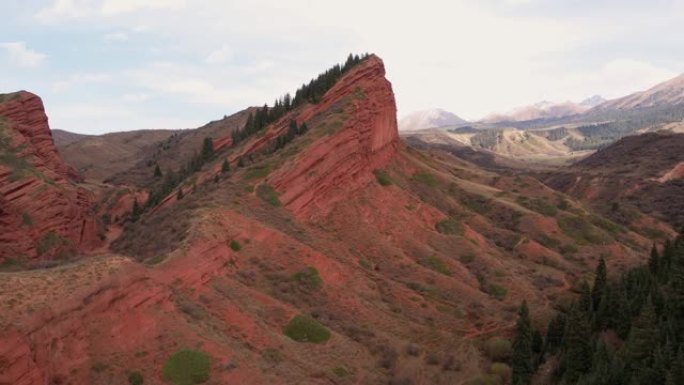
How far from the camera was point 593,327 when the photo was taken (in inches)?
1655

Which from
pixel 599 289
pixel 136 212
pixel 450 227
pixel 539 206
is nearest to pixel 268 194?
pixel 450 227

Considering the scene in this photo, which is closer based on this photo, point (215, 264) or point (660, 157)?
A: point (215, 264)

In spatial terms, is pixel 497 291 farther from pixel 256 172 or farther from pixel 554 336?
pixel 256 172

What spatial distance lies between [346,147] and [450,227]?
579 inches

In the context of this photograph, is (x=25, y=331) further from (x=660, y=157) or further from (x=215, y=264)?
(x=660, y=157)

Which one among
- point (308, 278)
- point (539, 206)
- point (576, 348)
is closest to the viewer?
point (576, 348)

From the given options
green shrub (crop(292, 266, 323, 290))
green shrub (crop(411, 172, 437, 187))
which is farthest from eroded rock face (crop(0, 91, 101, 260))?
green shrub (crop(411, 172, 437, 187))

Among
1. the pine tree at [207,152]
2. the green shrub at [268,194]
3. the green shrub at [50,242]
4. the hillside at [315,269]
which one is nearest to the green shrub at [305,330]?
the hillside at [315,269]

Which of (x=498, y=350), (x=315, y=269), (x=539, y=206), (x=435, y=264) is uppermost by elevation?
(x=315, y=269)

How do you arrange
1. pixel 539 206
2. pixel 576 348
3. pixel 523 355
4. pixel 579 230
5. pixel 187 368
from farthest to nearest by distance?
pixel 539 206
pixel 579 230
pixel 523 355
pixel 576 348
pixel 187 368

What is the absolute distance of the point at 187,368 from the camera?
29203mm

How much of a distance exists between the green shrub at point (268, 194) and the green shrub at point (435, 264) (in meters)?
15.2

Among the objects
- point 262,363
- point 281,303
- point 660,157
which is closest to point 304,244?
point 281,303

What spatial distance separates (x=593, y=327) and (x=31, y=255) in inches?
2030
